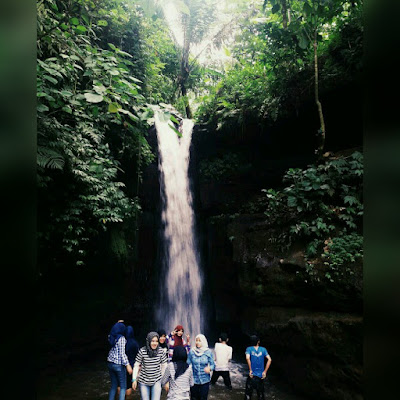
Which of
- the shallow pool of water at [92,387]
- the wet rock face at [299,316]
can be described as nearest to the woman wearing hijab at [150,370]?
the shallow pool of water at [92,387]

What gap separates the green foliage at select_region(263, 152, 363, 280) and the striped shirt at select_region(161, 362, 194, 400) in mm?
3540

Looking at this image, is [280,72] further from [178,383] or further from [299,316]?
[178,383]

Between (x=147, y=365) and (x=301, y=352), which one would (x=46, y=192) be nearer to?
(x=147, y=365)

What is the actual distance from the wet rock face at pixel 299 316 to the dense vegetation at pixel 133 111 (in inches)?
25.8

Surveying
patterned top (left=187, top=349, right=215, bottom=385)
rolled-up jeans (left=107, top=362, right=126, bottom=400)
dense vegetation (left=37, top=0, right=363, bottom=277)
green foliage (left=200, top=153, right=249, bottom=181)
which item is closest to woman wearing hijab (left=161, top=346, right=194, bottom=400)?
patterned top (left=187, top=349, right=215, bottom=385)

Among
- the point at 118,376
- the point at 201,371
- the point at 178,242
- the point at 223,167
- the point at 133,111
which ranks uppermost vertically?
the point at 133,111

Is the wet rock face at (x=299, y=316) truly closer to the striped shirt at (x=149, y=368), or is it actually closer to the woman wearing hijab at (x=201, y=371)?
the woman wearing hijab at (x=201, y=371)

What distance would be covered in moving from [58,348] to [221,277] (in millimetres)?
5408

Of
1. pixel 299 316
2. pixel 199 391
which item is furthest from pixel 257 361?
pixel 299 316

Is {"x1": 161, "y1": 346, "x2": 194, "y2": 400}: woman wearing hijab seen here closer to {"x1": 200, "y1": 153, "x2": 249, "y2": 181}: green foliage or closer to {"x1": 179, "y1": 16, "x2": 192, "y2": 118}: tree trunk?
{"x1": 200, "y1": 153, "x2": 249, "y2": 181}: green foliage

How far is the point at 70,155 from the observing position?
20.4 feet

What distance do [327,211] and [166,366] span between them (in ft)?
16.5

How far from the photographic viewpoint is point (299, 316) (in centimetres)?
680
